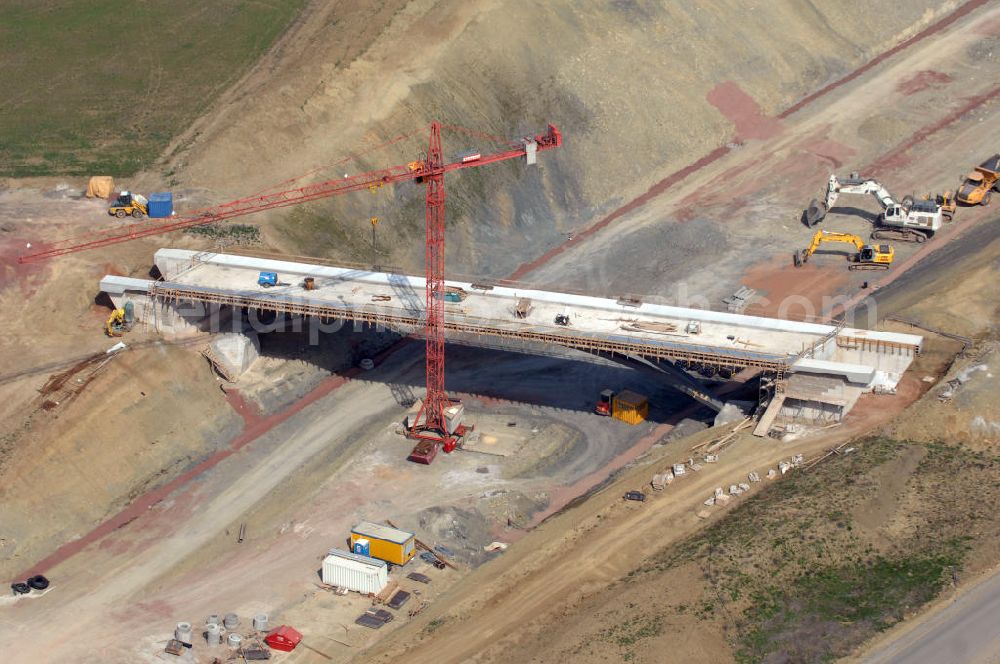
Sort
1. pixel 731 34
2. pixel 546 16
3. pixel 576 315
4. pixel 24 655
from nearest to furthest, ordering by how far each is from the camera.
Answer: pixel 24 655 < pixel 576 315 < pixel 546 16 < pixel 731 34

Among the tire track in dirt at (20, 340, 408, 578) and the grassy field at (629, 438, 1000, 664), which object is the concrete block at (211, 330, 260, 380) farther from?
the grassy field at (629, 438, 1000, 664)

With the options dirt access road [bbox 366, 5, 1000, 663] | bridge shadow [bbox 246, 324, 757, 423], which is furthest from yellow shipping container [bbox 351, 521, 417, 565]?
bridge shadow [bbox 246, 324, 757, 423]

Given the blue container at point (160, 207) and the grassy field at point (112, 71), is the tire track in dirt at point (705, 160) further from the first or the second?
the grassy field at point (112, 71)

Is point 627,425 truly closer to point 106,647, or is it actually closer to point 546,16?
point 106,647

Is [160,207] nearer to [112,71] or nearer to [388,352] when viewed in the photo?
[388,352]

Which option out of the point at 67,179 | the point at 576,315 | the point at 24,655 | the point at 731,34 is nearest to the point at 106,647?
the point at 24,655

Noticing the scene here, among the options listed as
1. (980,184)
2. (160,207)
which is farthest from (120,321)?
(980,184)
